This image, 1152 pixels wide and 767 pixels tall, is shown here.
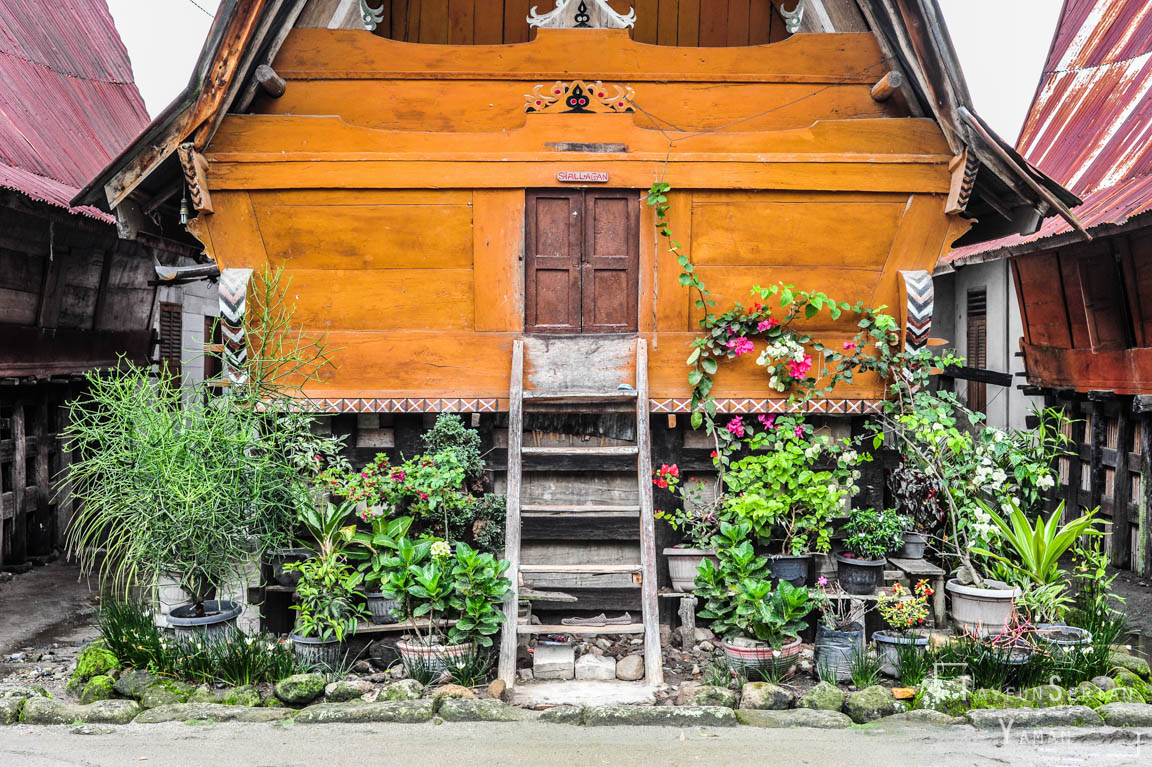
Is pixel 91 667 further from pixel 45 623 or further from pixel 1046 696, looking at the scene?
pixel 1046 696

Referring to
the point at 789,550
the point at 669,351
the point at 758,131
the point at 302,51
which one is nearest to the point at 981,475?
the point at 789,550

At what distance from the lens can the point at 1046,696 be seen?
19.2 feet

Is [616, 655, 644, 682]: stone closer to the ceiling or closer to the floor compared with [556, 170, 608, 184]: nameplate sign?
closer to the floor

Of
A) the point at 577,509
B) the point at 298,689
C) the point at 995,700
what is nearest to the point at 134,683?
the point at 298,689

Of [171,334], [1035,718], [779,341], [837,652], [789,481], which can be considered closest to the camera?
[1035,718]

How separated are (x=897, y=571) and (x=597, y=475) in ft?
7.73

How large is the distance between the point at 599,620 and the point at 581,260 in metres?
2.80

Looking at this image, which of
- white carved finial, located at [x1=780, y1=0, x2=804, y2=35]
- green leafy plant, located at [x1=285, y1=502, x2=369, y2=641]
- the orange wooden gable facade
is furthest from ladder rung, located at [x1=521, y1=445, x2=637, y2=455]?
white carved finial, located at [x1=780, y1=0, x2=804, y2=35]

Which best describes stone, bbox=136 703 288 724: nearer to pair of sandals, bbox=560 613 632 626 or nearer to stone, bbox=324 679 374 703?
stone, bbox=324 679 374 703

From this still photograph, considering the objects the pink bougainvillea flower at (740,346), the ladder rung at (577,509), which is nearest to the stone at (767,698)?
the ladder rung at (577,509)

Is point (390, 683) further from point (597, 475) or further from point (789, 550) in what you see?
point (789, 550)

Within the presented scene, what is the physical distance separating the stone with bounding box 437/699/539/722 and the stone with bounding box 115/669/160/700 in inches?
72.5

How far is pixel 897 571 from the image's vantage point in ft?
24.3

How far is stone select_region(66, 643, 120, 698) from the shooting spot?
6.20 metres
